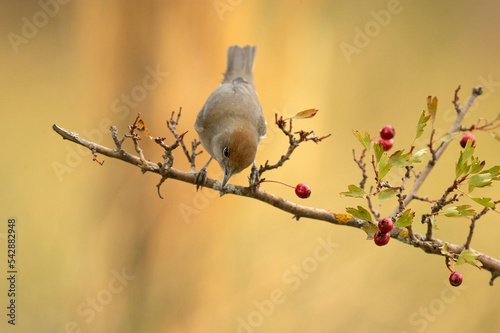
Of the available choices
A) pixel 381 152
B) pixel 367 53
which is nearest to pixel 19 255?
pixel 381 152

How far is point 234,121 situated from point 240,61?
63cm

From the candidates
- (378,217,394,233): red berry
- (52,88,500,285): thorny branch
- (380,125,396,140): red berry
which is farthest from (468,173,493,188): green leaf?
(380,125,396,140): red berry

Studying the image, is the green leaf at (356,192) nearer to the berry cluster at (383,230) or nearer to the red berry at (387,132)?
the berry cluster at (383,230)

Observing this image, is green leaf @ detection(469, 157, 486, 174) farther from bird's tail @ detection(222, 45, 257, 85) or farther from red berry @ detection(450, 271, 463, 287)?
bird's tail @ detection(222, 45, 257, 85)

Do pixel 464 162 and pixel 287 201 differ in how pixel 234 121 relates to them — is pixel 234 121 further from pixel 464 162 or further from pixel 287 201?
pixel 464 162

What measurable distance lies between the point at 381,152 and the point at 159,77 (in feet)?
6.60

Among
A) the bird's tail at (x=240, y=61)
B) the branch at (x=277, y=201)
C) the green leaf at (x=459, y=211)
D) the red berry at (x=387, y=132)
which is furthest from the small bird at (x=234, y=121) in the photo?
the green leaf at (x=459, y=211)

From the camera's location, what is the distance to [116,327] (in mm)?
2848

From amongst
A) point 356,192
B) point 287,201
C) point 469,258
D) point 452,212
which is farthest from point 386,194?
point 287,201

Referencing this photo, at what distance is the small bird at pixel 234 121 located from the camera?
197cm

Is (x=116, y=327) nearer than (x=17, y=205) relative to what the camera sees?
No

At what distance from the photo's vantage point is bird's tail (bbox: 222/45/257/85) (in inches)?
107

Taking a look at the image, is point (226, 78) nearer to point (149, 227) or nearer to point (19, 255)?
point (149, 227)

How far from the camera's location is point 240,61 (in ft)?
8.96
